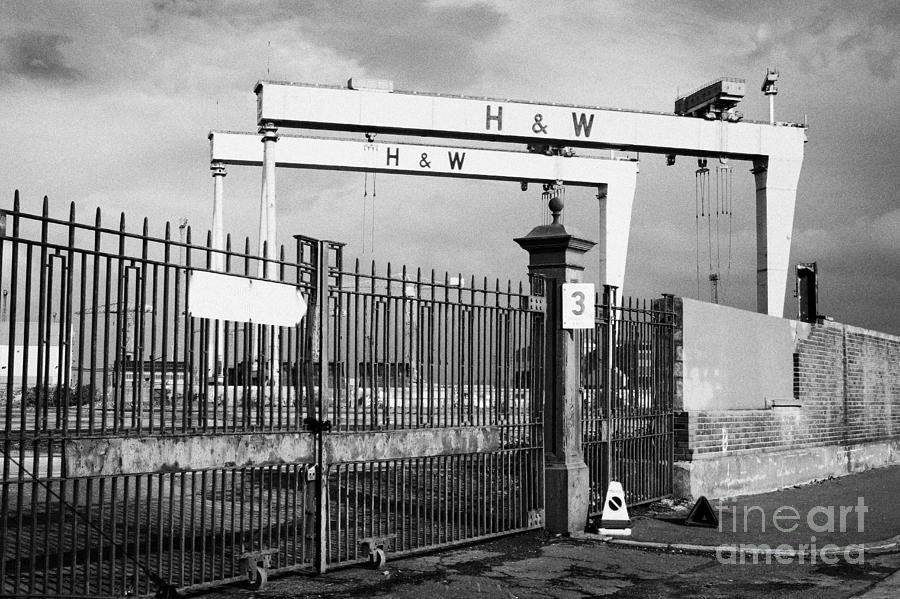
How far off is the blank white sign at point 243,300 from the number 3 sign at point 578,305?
3.28 meters

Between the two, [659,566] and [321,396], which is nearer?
[321,396]

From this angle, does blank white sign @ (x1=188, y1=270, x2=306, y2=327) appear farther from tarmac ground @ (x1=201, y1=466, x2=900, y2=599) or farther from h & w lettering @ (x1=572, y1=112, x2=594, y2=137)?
h & w lettering @ (x1=572, y1=112, x2=594, y2=137)

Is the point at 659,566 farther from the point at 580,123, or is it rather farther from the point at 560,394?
the point at 580,123

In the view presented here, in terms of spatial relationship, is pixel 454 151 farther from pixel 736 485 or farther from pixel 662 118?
pixel 736 485

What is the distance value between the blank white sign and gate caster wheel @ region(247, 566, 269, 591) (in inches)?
70.3

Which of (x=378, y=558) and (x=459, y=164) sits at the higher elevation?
(x=459, y=164)

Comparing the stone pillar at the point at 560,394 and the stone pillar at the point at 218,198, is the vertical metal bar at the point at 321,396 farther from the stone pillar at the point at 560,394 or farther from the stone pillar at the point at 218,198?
the stone pillar at the point at 218,198

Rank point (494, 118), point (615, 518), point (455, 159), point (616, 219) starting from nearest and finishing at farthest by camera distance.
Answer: point (615, 518)
point (494, 118)
point (455, 159)
point (616, 219)

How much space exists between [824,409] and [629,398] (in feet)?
22.0

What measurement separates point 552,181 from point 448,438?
896 inches

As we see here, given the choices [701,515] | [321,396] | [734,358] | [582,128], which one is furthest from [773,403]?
[582,128]

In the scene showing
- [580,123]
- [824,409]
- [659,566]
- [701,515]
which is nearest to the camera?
[659,566]

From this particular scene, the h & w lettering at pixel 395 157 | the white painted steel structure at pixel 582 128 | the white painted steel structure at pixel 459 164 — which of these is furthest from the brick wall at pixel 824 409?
the h & w lettering at pixel 395 157

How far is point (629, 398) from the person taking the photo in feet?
36.6
